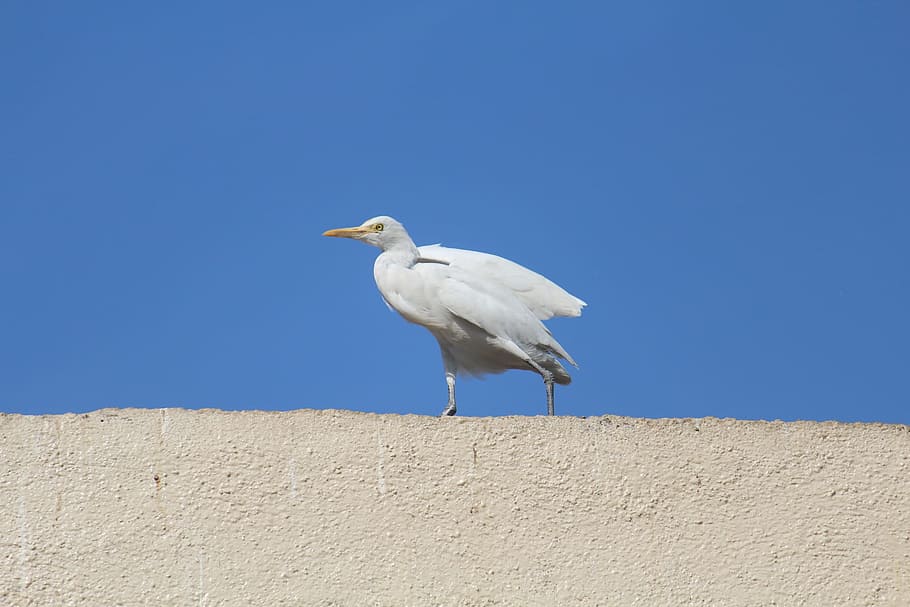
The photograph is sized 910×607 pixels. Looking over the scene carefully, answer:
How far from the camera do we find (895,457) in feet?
15.1

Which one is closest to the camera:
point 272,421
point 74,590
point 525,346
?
point 74,590

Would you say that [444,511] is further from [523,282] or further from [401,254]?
[523,282]

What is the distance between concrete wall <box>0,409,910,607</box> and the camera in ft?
14.3

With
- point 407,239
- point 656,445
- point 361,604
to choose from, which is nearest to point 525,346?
point 407,239

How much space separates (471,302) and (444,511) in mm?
2649

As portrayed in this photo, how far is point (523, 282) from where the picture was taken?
755 cm

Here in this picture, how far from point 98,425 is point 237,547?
26.2 inches

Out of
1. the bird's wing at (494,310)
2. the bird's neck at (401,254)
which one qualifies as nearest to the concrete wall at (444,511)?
the bird's wing at (494,310)

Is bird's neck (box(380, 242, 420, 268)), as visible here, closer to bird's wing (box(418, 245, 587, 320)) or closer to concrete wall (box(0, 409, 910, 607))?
bird's wing (box(418, 245, 587, 320))

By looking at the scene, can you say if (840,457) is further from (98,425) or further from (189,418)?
(98,425)

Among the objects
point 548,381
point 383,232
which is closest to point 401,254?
point 383,232

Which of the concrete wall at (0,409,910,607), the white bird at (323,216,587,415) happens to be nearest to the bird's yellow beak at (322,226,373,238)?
the white bird at (323,216,587,415)

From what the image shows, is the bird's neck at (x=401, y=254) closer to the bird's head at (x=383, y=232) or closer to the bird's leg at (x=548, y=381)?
the bird's head at (x=383, y=232)

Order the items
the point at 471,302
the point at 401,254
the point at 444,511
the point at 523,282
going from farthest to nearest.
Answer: the point at 523,282 → the point at 401,254 → the point at 471,302 → the point at 444,511
